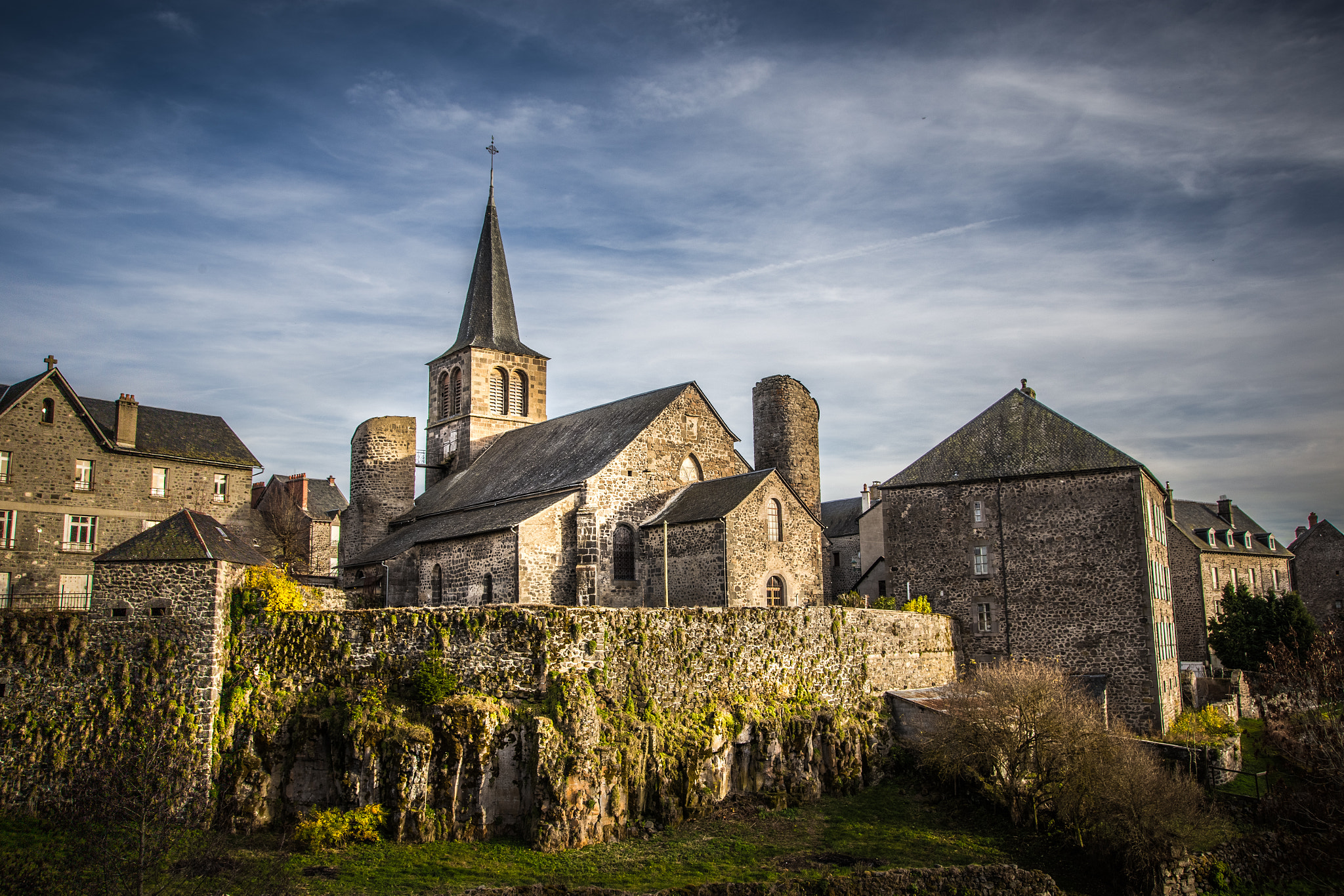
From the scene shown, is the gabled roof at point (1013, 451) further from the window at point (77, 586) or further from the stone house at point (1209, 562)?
the window at point (77, 586)

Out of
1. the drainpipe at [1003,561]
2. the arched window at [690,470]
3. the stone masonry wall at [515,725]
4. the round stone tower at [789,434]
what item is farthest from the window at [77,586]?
the drainpipe at [1003,561]

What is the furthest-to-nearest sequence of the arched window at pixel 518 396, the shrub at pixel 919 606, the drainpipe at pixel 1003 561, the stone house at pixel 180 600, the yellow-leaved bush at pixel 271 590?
the arched window at pixel 518 396
the shrub at pixel 919 606
the drainpipe at pixel 1003 561
the yellow-leaved bush at pixel 271 590
the stone house at pixel 180 600

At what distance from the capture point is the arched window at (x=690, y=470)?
114 ft

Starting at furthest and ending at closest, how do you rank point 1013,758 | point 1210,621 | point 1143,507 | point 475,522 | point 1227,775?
point 1210,621, point 475,522, point 1143,507, point 1227,775, point 1013,758

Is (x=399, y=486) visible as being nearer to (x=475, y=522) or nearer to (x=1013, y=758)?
(x=475, y=522)

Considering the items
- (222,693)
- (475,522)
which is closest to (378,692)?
(222,693)

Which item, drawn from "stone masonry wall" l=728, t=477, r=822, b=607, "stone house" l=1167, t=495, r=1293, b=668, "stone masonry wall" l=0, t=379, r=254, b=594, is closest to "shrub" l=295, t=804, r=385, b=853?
"stone masonry wall" l=728, t=477, r=822, b=607

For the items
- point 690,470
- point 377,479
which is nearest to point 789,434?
point 690,470

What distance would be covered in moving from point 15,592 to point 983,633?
28.7 meters

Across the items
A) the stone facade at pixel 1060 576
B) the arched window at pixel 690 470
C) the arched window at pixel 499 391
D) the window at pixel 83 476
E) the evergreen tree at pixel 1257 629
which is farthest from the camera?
the arched window at pixel 499 391

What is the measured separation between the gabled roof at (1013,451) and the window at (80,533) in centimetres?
2491

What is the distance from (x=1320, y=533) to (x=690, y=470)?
42.5m

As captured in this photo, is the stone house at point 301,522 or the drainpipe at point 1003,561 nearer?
the drainpipe at point 1003,561

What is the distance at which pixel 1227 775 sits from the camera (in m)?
27.3
